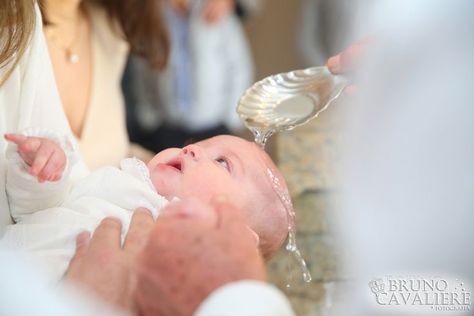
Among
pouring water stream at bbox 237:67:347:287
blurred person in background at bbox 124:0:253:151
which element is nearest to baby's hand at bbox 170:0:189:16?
blurred person in background at bbox 124:0:253:151

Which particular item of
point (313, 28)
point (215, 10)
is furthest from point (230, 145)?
point (215, 10)

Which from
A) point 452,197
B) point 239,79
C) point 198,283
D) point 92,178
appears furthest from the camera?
point 239,79

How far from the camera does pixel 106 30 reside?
42.9 inches

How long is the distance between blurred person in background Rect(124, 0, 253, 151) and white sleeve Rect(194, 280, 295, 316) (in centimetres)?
125

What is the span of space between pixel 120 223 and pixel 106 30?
60cm

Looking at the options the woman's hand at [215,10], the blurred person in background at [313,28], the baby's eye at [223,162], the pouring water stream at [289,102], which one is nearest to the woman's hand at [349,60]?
the pouring water stream at [289,102]

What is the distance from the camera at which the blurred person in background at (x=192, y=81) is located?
1.69 meters

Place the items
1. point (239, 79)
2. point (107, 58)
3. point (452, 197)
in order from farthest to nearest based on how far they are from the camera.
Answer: point (239, 79), point (107, 58), point (452, 197)

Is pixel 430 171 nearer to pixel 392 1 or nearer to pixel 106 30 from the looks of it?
pixel 392 1

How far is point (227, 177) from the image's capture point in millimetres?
600

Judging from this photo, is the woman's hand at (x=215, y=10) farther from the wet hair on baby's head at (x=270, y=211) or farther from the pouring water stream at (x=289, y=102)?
the wet hair on baby's head at (x=270, y=211)

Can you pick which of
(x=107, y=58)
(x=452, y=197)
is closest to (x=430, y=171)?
(x=452, y=197)

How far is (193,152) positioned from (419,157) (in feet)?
0.60

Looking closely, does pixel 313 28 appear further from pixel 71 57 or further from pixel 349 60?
pixel 349 60
